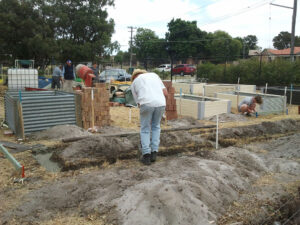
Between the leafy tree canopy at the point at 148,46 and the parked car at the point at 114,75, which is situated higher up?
the leafy tree canopy at the point at 148,46

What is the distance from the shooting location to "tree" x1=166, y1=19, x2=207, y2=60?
55562mm

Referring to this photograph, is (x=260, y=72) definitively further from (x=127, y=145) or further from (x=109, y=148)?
(x=109, y=148)

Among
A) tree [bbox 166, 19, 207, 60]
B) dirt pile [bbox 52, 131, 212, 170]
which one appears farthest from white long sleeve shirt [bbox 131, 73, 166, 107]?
tree [bbox 166, 19, 207, 60]

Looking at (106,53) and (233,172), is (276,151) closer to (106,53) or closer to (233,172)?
(233,172)

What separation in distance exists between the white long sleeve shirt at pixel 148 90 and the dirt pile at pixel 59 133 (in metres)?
2.67

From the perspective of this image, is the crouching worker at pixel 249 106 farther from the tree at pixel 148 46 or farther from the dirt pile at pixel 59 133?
the tree at pixel 148 46

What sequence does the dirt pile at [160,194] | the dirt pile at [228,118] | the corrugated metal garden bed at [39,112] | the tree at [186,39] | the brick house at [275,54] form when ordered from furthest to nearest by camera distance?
the tree at [186,39]
the brick house at [275,54]
the dirt pile at [228,118]
the corrugated metal garden bed at [39,112]
the dirt pile at [160,194]

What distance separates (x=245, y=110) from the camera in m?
10.7

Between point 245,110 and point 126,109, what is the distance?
4543 millimetres

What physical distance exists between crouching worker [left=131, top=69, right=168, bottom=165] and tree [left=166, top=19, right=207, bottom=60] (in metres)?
51.6

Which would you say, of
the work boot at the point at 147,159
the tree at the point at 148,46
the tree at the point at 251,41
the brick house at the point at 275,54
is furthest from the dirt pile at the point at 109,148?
the tree at the point at 251,41

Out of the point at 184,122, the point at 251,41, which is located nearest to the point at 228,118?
the point at 184,122

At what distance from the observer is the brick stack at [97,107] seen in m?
7.75

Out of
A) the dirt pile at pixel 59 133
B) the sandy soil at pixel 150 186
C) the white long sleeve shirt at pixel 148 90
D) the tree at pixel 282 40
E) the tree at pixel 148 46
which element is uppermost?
the tree at pixel 282 40
